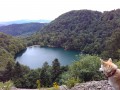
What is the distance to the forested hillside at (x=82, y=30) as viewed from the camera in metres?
98.9

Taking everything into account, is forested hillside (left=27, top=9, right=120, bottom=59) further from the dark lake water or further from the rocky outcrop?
the rocky outcrop

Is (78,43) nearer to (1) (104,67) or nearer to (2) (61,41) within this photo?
(2) (61,41)

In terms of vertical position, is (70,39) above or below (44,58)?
above

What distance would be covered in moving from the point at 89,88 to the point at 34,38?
12494 centimetres

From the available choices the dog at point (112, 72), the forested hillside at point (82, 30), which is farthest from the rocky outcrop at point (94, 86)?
the forested hillside at point (82, 30)

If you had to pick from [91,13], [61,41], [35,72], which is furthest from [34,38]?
[35,72]

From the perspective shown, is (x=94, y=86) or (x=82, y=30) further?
(x=82, y=30)

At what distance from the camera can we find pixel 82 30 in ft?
399

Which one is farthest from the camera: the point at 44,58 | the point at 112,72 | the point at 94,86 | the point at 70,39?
the point at 70,39

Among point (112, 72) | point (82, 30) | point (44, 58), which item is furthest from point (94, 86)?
point (82, 30)

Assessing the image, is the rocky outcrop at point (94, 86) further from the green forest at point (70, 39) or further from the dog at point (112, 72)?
the green forest at point (70, 39)

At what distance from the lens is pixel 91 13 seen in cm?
13675

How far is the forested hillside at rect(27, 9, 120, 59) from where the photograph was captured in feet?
324

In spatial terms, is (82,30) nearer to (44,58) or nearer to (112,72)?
(44,58)
